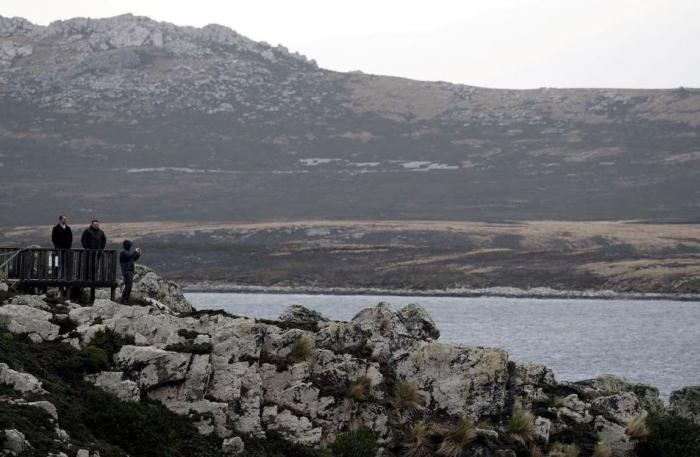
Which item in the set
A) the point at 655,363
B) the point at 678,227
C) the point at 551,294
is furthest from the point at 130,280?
the point at 678,227

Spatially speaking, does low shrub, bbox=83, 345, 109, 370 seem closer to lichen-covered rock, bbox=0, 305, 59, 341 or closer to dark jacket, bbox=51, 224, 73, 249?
lichen-covered rock, bbox=0, 305, 59, 341

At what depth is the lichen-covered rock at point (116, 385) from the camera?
25.4m

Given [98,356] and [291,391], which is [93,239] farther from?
[98,356]

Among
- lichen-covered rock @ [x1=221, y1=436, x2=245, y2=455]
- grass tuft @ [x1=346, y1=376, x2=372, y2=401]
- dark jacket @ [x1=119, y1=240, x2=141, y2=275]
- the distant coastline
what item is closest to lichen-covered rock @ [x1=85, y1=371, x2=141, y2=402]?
lichen-covered rock @ [x1=221, y1=436, x2=245, y2=455]

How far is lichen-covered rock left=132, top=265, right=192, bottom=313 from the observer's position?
38156mm

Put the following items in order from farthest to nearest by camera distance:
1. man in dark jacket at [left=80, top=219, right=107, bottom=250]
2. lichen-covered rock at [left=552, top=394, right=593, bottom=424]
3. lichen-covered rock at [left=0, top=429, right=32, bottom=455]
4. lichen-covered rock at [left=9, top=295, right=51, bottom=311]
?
man in dark jacket at [left=80, top=219, right=107, bottom=250] < lichen-covered rock at [left=552, top=394, right=593, bottom=424] < lichen-covered rock at [left=9, top=295, right=51, bottom=311] < lichen-covered rock at [left=0, top=429, right=32, bottom=455]

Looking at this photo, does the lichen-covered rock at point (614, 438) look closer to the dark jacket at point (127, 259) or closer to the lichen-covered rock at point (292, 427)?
the lichen-covered rock at point (292, 427)

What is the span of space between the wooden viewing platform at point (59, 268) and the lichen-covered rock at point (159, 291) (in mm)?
2356

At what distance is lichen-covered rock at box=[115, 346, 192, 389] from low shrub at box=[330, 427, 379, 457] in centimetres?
368

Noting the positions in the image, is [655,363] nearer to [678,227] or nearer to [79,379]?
[79,379]

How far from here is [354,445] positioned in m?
27.6

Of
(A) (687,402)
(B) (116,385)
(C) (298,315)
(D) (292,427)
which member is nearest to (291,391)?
(D) (292,427)

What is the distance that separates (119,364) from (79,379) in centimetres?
108

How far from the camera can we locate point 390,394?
1173 inches
